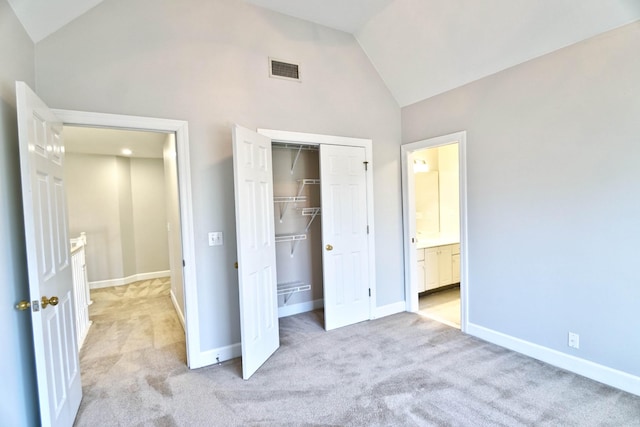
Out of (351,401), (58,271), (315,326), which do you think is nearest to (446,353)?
(351,401)

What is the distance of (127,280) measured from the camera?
605cm

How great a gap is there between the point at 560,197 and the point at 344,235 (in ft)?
6.71

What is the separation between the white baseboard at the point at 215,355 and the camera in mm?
2770

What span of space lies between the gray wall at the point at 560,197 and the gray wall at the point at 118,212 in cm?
578

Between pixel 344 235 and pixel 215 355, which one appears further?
pixel 344 235

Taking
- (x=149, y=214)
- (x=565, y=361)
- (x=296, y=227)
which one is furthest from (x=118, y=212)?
(x=565, y=361)

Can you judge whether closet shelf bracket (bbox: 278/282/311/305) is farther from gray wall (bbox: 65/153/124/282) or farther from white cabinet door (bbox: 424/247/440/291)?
gray wall (bbox: 65/153/124/282)

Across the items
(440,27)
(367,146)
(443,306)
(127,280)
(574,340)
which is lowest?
(443,306)

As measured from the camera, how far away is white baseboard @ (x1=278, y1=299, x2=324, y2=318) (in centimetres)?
401

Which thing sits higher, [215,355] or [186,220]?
[186,220]

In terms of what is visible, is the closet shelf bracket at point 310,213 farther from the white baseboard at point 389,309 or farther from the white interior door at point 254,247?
the white baseboard at point 389,309

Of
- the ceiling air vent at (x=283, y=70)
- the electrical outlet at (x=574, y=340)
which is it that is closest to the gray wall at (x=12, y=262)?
the ceiling air vent at (x=283, y=70)

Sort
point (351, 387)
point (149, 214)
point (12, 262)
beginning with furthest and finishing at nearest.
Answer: point (149, 214) < point (351, 387) < point (12, 262)

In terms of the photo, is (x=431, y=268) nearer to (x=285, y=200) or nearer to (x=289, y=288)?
(x=289, y=288)
